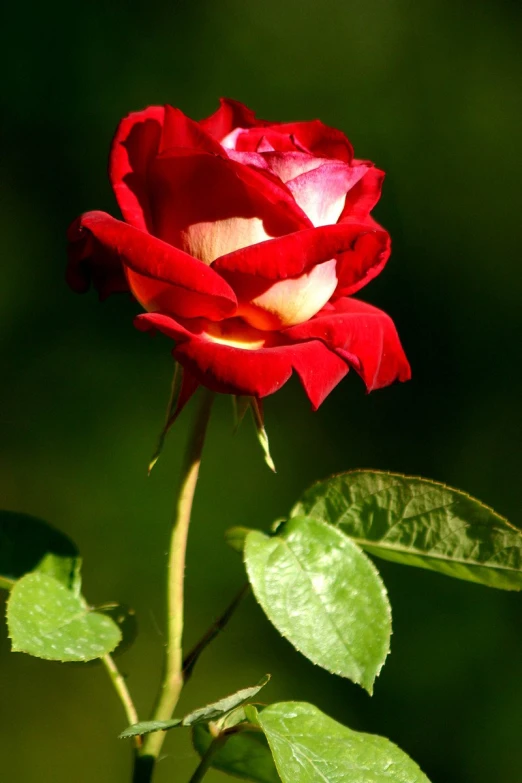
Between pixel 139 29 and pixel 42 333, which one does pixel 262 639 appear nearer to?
pixel 42 333

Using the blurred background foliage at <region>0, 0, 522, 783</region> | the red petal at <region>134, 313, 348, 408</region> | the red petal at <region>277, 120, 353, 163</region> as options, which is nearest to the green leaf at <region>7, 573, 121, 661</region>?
the red petal at <region>134, 313, 348, 408</region>

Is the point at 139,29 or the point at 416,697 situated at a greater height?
the point at 139,29

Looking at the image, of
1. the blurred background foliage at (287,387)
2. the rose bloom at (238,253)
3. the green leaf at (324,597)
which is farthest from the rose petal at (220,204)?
the blurred background foliage at (287,387)

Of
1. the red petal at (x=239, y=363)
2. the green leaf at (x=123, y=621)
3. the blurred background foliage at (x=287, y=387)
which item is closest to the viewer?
the red petal at (x=239, y=363)

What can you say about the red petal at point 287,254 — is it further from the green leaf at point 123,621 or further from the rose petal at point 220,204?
the green leaf at point 123,621

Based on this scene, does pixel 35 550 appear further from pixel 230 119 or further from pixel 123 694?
pixel 230 119

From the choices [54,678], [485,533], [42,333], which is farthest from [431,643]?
[485,533]

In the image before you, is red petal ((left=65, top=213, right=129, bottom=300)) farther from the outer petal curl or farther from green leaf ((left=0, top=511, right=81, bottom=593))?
→ green leaf ((left=0, top=511, right=81, bottom=593))
